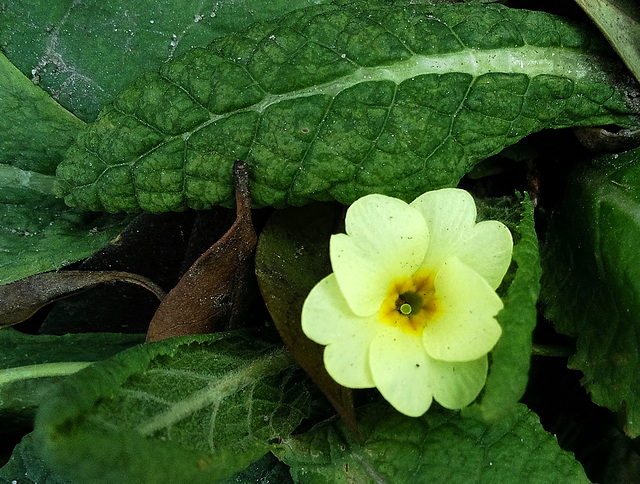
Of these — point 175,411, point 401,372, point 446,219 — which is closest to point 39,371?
point 175,411

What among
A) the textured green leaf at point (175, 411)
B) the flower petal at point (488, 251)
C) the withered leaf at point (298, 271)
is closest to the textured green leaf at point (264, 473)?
the textured green leaf at point (175, 411)

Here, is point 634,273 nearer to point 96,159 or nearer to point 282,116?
point 282,116

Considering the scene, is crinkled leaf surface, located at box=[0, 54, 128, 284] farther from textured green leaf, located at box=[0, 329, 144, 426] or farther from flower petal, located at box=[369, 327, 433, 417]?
flower petal, located at box=[369, 327, 433, 417]

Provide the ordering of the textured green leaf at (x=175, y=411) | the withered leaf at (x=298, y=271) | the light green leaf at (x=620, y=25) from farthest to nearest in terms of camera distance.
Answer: the light green leaf at (x=620, y=25) → the withered leaf at (x=298, y=271) → the textured green leaf at (x=175, y=411)

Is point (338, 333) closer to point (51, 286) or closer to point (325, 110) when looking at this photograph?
point (325, 110)

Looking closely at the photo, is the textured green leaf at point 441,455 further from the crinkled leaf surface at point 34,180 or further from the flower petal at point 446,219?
the crinkled leaf surface at point 34,180

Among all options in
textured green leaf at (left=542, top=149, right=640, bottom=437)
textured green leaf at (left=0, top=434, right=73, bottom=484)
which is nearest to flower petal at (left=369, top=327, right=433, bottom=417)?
textured green leaf at (left=542, top=149, right=640, bottom=437)
